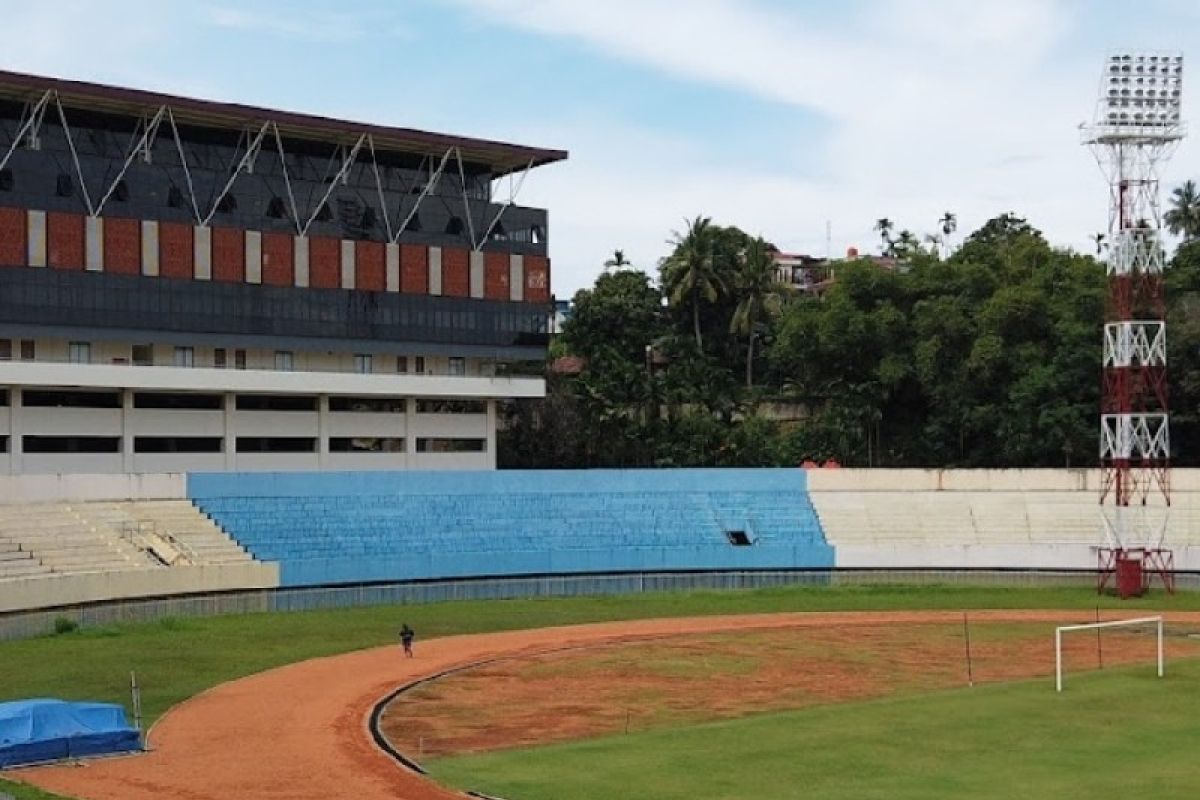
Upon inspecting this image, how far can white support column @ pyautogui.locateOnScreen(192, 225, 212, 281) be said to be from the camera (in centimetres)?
7719

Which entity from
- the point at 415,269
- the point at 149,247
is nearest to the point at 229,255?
the point at 149,247

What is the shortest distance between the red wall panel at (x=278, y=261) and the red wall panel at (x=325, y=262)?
3.70 feet

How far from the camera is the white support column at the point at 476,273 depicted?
86750 millimetres

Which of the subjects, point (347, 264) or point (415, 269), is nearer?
point (347, 264)

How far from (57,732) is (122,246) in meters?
44.4

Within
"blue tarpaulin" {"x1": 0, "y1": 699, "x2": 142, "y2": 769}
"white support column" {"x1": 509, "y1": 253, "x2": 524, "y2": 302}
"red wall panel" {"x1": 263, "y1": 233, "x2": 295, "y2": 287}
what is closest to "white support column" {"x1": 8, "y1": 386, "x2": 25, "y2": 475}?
"red wall panel" {"x1": 263, "y1": 233, "x2": 295, "y2": 287}

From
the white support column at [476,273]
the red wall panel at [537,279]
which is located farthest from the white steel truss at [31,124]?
the red wall panel at [537,279]

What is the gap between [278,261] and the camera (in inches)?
3150

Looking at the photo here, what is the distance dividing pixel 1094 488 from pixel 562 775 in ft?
177

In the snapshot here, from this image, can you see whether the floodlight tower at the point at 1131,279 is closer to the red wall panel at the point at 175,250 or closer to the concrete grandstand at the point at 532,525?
the concrete grandstand at the point at 532,525

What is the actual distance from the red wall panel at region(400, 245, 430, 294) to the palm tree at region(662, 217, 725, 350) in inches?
1248

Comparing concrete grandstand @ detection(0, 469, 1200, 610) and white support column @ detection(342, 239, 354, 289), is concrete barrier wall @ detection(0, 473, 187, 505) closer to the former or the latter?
concrete grandstand @ detection(0, 469, 1200, 610)

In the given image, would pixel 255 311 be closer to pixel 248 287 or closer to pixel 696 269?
pixel 248 287

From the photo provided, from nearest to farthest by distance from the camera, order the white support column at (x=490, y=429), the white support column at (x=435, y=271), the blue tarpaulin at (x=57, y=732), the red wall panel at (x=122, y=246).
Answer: the blue tarpaulin at (x=57, y=732)
the red wall panel at (x=122, y=246)
the white support column at (x=435, y=271)
the white support column at (x=490, y=429)
